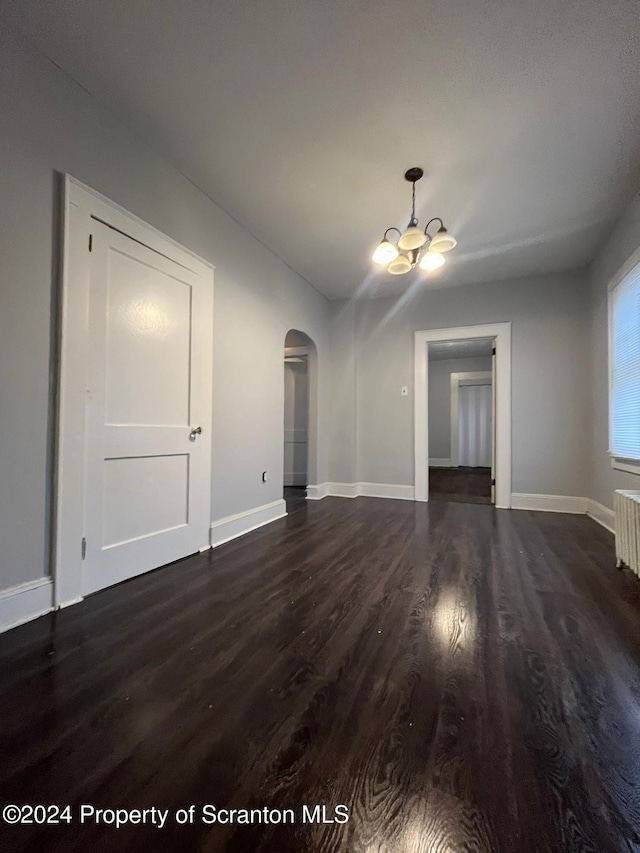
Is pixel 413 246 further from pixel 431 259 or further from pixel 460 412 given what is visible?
pixel 460 412

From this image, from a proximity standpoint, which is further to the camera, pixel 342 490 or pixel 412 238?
pixel 342 490

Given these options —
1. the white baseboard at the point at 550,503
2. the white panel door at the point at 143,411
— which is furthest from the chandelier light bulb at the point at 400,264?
the white baseboard at the point at 550,503

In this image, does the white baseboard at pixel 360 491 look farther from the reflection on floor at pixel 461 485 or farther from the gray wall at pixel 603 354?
the gray wall at pixel 603 354

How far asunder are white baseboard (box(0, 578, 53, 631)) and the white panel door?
0.20 metres

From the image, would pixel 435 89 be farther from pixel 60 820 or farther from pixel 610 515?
pixel 610 515

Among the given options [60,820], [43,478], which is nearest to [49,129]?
[43,478]

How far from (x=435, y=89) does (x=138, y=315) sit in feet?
6.79

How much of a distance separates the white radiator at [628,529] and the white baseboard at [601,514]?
1.04 meters

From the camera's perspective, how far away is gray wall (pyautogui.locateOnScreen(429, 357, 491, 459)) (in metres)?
8.64

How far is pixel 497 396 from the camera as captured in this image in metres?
4.45

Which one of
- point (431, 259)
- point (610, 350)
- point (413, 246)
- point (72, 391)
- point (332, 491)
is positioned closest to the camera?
point (72, 391)

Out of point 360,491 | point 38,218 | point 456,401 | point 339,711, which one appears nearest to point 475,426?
point 456,401

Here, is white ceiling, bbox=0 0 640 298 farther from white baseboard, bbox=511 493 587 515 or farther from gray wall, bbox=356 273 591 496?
white baseboard, bbox=511 493 587 515

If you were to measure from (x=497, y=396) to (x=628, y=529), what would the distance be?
2.41m
